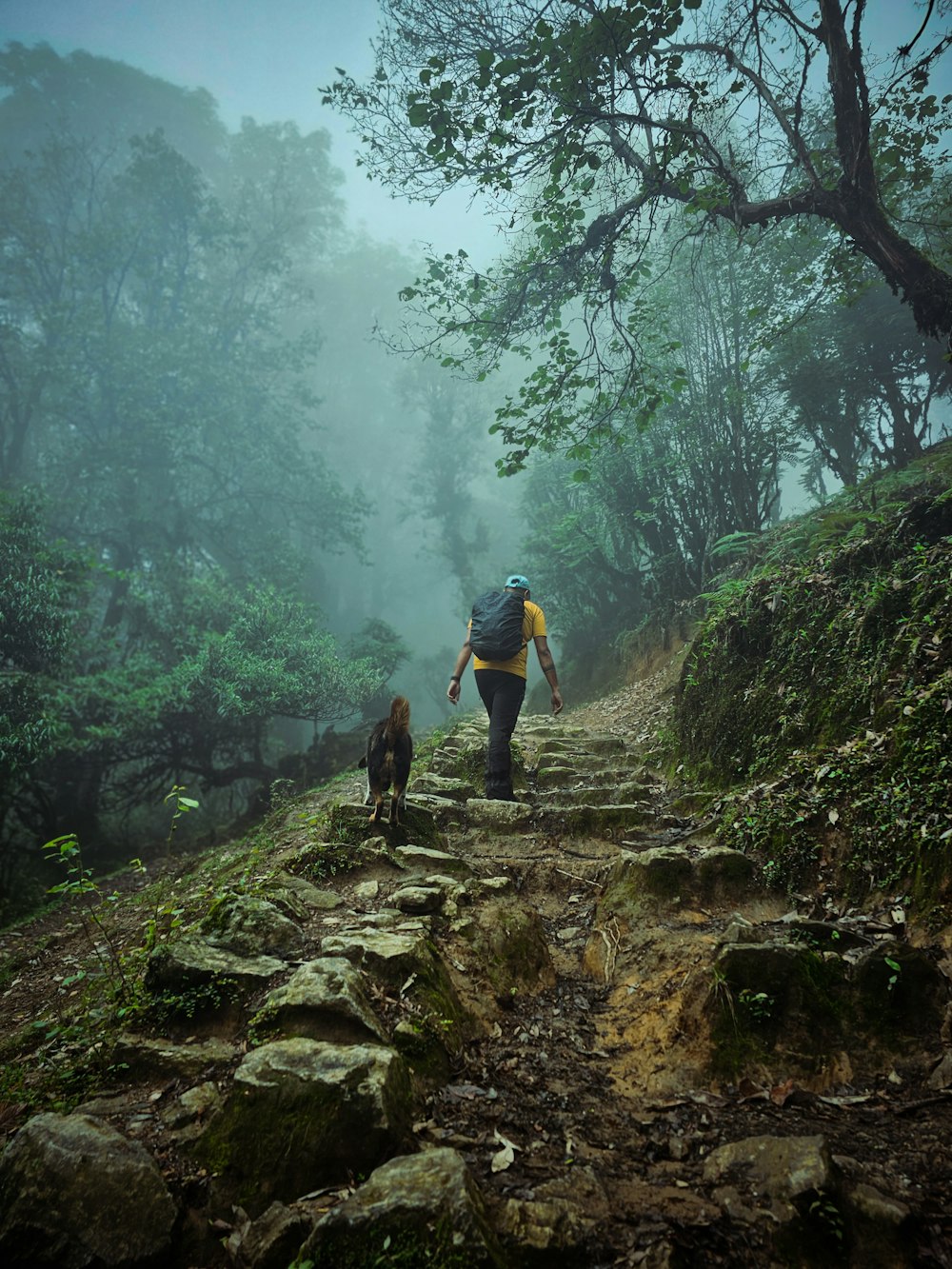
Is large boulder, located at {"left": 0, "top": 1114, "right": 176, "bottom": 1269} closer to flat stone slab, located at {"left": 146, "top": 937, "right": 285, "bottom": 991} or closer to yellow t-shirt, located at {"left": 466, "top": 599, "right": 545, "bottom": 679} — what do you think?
flat stone slab, located at {"left": 146, "top": 937, "right": 285, "bottom": 991}

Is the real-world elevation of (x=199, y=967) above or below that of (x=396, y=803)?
below

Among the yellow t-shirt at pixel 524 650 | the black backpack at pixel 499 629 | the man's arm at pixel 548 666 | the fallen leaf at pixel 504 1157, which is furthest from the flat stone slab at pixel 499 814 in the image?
the fallen leaf at pixel 504 1157

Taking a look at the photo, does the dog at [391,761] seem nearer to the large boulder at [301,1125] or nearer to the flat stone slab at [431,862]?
the flat stone slab at [431,862]

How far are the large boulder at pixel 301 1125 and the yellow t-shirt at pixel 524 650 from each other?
4097 mm

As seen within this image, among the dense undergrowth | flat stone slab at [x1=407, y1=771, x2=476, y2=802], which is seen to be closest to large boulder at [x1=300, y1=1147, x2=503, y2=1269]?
the dense undergrowth

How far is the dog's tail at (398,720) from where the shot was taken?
5.16 meters

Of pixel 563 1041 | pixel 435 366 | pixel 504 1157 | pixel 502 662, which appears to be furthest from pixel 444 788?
pixel 435 366

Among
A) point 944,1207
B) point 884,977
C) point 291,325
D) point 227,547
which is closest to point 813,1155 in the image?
point 944,1207

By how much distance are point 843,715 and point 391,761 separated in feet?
11.7

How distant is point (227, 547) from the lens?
2552cm

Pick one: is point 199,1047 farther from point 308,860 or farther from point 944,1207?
point 944,1207

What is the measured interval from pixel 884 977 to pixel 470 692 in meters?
43.1

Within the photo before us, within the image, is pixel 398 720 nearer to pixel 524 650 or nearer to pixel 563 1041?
pixel 524 650

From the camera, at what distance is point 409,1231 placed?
1.42 metres
